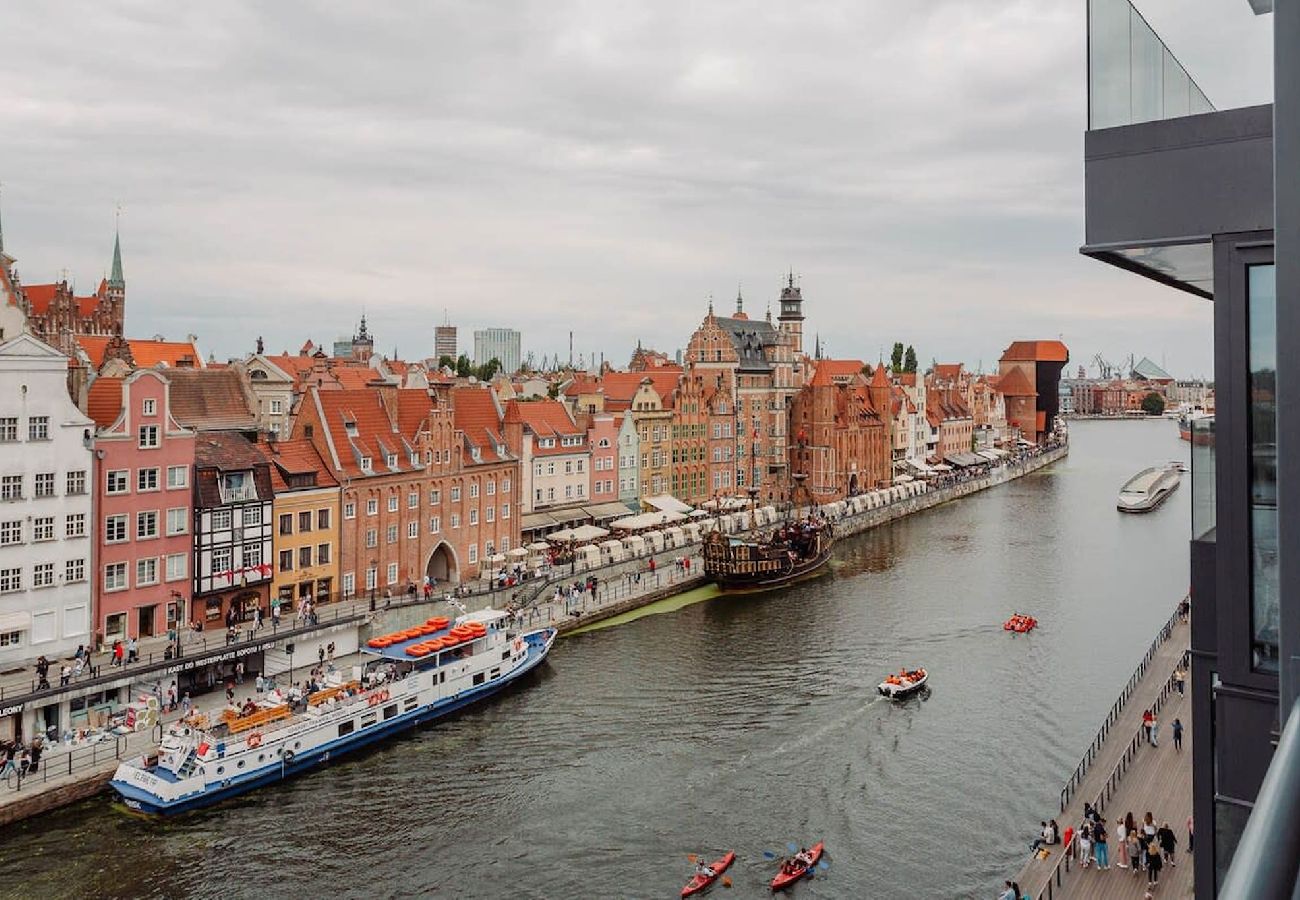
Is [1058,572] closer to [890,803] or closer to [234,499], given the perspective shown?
[890,803]

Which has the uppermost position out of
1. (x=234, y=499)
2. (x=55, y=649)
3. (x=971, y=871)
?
(x=234, y=499)

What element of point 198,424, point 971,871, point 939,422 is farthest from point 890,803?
Answer: point 939,422

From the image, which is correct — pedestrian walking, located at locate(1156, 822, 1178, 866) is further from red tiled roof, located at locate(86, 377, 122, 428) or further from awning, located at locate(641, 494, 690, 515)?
awning, located at locate(641, 494, 690, 515)

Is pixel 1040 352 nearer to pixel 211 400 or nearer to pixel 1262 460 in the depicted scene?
pixel 211 400

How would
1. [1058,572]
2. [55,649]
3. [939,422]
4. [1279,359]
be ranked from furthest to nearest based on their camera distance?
[939,422], [1058,572], [55,649], [1279,359]

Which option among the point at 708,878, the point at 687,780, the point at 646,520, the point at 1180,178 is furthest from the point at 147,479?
the point at 1180,178

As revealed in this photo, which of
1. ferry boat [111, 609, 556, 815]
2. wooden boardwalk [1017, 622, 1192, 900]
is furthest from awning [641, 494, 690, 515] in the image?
wooden boardwalk [1017, 622, 1192, 900]

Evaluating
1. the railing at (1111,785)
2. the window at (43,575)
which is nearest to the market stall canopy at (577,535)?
the window at (43,575)
